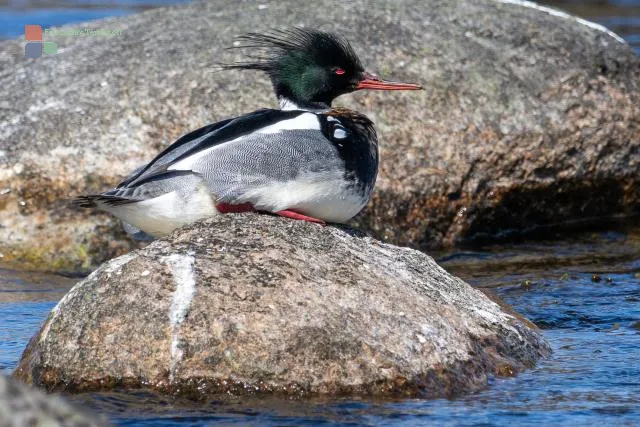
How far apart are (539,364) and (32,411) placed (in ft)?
12.3

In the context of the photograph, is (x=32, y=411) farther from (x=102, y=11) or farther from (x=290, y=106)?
(x=102, y=11)

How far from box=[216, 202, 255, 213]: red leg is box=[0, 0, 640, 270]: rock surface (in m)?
2.69

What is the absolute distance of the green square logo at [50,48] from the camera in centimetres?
988

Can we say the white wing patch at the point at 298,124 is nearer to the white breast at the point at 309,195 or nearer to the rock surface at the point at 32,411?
the white breast at the point at 309,195

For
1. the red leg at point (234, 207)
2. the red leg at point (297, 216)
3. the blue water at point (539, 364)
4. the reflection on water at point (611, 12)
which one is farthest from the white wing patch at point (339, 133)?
the reflection on water at point (611, 12)

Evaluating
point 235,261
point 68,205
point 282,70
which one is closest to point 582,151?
point 282,70

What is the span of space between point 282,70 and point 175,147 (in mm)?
953

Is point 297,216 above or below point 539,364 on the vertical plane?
above

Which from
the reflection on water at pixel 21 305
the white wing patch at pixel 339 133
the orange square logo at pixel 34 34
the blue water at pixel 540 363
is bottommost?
the reflection on water at pixel 21 305

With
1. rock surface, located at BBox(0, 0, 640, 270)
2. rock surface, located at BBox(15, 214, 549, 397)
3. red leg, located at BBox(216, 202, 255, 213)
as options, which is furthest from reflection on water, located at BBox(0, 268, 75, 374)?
red leg, located at BBox(216, 202, 255, 213)

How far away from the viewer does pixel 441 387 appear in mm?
5559

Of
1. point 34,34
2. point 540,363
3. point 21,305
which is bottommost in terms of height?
point 21,305

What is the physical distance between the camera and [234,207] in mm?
6270

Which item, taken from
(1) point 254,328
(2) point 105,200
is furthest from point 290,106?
(1) point 254,328
